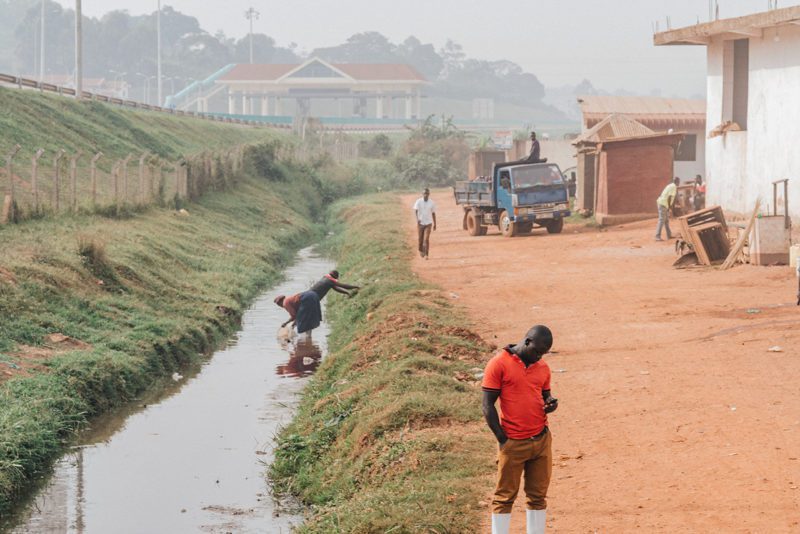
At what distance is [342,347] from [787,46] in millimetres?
13178

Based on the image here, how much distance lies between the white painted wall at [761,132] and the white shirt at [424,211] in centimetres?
739

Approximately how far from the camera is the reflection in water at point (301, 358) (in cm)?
1866

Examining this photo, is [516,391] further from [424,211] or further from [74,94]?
[74,94]

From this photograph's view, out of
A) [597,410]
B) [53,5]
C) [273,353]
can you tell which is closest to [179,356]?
[273,353]

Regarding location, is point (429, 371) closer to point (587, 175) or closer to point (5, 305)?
point (5, 305)

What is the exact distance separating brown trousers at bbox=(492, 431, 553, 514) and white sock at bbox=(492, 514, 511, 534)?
0.03m

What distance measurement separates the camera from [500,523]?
7773 millimetres

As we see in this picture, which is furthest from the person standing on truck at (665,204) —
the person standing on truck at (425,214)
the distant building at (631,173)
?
the person standing on truck at (425,214)

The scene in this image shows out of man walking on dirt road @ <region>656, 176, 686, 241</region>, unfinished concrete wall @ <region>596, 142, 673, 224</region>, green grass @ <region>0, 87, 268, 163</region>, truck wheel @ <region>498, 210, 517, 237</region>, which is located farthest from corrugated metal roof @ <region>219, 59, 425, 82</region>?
man walking on dirt road @ <region>656, 176, 686, 241</region>

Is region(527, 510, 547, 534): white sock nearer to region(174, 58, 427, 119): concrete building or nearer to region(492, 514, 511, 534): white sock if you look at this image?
region(492, 514, 511, 534): white sock

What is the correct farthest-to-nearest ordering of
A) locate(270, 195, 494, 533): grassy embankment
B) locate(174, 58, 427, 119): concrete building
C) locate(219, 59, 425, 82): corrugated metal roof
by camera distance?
locate(219, 59, 425, 82): corrugated metal roof < locate(174, 58, 427, 119): concrete building < locate(270, 195, 494, 533): grassy embankment

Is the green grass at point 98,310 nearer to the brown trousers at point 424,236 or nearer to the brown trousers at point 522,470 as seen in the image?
the brown trousers at point 424,236

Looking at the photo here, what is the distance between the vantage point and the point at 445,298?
66.6ft

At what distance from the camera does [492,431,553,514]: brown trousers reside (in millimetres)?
7770
